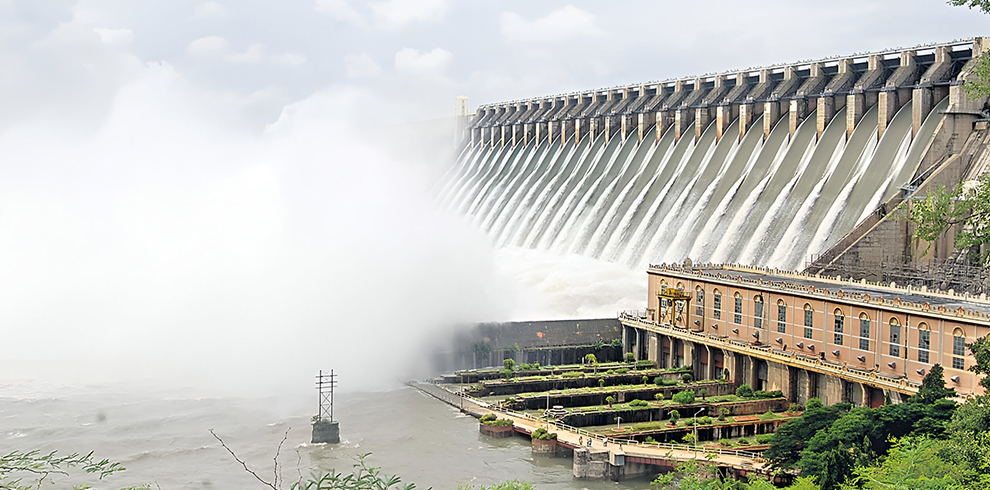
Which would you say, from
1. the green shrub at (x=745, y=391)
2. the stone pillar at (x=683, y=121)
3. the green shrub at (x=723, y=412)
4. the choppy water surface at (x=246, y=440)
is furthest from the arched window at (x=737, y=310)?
the stone pillar at (x=683, y=121)

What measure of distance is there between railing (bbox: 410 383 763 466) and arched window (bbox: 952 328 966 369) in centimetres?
657

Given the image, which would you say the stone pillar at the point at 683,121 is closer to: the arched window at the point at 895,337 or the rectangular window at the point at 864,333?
the rectangular window at the point at 864,333

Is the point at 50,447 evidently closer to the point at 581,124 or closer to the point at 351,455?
the point at 351,455

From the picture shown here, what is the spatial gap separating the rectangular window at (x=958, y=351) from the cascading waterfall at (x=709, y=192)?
538 inches

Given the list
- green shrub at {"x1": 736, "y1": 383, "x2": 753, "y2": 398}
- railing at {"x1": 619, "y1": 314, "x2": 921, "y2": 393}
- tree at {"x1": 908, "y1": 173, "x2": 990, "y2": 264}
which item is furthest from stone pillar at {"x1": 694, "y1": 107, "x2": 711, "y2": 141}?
tree at {"x1": 908, "y1": 173, "x2": 990, "y2": 264}

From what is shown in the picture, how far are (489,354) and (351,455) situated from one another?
16.5m

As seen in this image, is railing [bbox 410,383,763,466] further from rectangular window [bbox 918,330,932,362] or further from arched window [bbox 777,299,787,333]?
arched window [bbox 777,299,787,333]

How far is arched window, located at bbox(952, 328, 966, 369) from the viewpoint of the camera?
28.4 metres

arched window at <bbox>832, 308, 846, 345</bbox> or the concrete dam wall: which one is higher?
the concrete dam wall

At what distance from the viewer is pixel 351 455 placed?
2892 cm

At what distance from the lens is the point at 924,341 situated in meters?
29.9

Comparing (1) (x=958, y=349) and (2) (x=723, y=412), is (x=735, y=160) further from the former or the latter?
(1) (x=958, y=349)

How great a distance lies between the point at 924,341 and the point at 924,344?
10 cm

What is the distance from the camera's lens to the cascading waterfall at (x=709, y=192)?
44.1m
